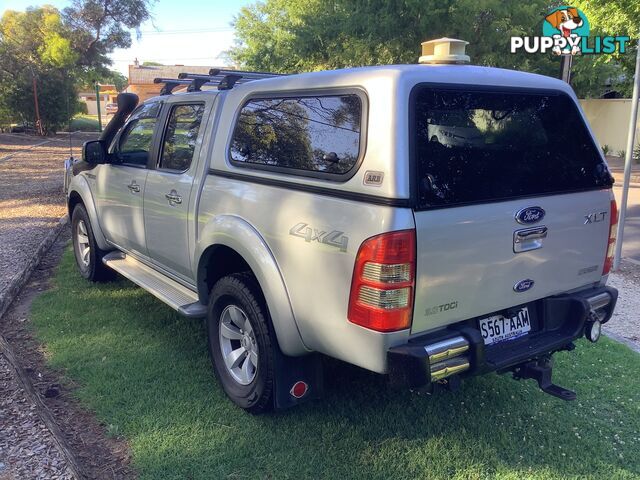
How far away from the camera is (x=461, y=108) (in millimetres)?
2846

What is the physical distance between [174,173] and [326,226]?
5.85ft

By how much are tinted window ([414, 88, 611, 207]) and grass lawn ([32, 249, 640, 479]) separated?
1.43m

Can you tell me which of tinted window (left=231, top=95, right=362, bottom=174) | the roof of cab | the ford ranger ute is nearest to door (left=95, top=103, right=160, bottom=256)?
the ford ranger ute

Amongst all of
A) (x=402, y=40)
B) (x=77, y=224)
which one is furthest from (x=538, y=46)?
(x=77, y=224)

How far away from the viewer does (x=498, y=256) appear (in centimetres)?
282

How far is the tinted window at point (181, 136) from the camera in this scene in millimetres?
3986

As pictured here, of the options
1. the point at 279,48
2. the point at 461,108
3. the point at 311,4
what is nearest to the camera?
the point at 461,108

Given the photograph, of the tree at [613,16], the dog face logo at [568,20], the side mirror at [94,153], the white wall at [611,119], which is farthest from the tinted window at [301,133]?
the white wall at [611,119]

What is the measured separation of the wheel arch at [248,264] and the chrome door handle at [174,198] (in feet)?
1.52

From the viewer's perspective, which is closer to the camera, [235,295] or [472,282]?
[472,282]

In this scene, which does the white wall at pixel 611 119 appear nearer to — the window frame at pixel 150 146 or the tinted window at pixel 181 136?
the window frame at pixel 150 146

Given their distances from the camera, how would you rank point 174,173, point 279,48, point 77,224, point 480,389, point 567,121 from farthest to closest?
point 279,48
point 77,224
point 174,173
point 480,389
point 567,121

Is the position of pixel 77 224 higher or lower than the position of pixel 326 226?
lower

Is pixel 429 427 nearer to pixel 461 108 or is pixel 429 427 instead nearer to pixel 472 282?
pixel 472 282
